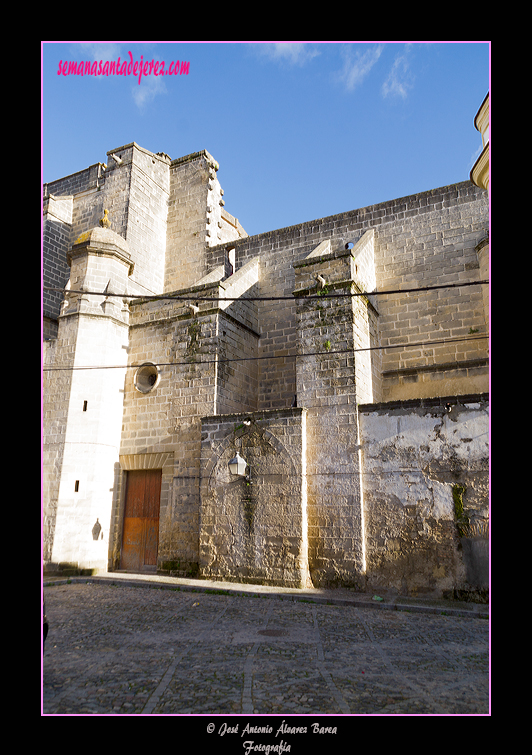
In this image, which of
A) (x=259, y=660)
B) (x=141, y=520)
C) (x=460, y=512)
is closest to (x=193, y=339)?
(x=141, y=520)

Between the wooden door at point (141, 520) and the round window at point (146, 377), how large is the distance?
1.97 m

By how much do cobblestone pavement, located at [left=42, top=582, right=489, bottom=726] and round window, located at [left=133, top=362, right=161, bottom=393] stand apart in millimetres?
5304

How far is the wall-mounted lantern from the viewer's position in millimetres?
9250

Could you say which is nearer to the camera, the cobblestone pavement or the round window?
the cobblestone pavement

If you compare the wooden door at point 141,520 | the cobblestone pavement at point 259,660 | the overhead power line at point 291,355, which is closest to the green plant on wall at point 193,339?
the overhead power line at point 291,355

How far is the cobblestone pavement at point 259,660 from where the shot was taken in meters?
3.64

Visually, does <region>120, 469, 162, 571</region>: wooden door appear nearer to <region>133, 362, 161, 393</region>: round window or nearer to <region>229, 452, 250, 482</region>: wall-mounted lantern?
<region>133, 362, 161, 393</region>: round window

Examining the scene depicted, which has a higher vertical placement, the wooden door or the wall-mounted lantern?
the wall-mounted lantern

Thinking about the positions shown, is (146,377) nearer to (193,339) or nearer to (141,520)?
(193,339)
